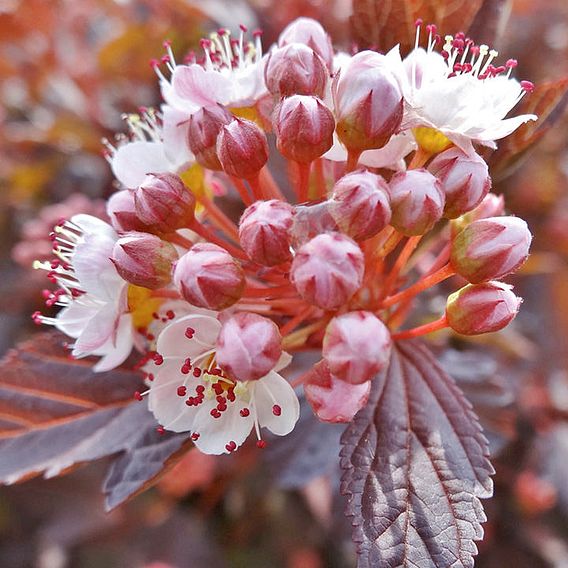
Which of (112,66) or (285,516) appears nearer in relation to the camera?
(285,516)

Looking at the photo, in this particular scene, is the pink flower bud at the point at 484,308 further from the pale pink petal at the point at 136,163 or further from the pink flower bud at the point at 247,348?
the pale pink petal at the point at 136,163

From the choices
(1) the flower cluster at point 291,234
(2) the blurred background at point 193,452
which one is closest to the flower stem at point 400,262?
A: (1) the flower cluster at point 291,234

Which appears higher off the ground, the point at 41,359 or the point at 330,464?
the point at 41,359

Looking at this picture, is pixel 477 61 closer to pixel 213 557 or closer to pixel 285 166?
pixel 285 166

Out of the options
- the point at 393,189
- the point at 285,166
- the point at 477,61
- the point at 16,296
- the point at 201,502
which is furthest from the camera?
the point at 201,502

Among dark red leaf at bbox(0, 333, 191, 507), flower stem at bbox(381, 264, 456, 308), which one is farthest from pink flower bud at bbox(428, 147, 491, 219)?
dark red leaf at bbox(0, 333, 191, 507)

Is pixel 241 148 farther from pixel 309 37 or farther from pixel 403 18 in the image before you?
pixel 403 18

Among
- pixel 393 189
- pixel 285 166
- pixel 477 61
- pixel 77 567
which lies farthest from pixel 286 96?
pixel 77 567
